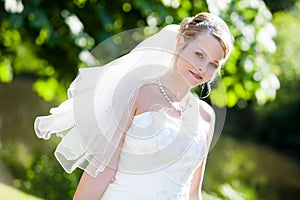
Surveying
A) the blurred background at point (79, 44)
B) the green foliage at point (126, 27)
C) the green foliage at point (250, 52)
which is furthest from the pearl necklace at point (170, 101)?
the green foliage at point (250, 52)

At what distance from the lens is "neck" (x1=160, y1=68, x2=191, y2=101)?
2611mm

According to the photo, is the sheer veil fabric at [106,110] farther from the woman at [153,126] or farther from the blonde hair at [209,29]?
the blonde hair at [209,29]

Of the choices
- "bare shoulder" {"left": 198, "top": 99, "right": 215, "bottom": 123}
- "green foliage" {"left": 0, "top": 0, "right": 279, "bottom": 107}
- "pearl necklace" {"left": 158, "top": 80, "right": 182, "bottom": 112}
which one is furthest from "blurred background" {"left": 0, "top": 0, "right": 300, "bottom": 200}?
"pearl necklace" {"left": 158, "top": 80, "right": 182, "bottom": 112}

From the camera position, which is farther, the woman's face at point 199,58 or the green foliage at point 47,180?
the green foliage at point 47,180

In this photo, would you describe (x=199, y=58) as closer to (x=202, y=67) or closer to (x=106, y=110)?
(x=202, y=67)

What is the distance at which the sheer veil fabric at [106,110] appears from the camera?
2596 mm

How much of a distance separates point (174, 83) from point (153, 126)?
0.60 feet

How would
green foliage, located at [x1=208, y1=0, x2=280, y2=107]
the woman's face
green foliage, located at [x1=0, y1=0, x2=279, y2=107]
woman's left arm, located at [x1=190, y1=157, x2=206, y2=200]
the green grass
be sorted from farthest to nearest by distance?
green foliage, located at [x1=208, y1=0, x2=280, y2=107] → green foliage, located at [x1=0, y1=0, x2=279, y2=107] → the green grass → woman's left arm, located at [x1=190, y1=157, x2=206, y2=200] → the woman's face

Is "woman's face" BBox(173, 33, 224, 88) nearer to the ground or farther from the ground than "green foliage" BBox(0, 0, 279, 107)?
farther from the ground

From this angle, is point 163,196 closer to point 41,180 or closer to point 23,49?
point 41,180

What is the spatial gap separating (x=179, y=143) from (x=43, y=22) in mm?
2969

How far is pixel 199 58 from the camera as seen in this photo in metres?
2.54

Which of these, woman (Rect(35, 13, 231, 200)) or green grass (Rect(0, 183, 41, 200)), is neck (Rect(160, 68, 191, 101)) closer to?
woman (Rect(35, 13, 231, 200))

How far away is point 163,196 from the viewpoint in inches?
104
